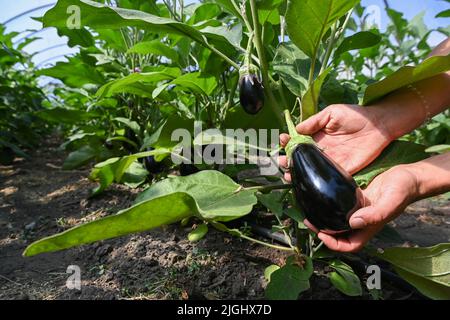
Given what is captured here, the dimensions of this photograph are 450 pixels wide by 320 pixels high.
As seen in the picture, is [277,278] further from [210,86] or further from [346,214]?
[210,86]

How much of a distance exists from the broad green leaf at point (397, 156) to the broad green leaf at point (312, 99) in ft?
0.52

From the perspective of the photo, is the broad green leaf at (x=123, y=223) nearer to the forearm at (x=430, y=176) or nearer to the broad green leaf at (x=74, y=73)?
the forearm at (x=430, y=176)

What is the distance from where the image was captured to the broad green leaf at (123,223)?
49 cm

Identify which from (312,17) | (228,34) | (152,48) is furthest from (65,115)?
(312,17)

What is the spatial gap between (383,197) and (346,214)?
10 centimetres

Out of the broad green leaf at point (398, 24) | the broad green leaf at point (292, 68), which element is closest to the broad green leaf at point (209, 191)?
the broad green leaf at point (292, 68)

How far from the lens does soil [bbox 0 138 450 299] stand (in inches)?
34.7

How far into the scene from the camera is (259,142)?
3.29 ft

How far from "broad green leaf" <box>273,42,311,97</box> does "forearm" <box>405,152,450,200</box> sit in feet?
0.84

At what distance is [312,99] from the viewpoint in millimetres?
754

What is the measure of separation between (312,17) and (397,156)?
338 millimetres

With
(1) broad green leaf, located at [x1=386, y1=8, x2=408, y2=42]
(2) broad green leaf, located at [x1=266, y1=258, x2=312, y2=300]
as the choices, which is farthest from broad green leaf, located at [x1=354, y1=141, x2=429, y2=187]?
(1) broad green leaf, located at [x1=386, y1=8, x2=408, y2=42]

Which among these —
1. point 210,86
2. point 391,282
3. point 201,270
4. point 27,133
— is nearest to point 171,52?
point 210,86

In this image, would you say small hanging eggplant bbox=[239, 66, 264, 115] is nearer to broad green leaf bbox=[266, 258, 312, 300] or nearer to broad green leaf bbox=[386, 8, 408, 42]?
broad green leaf bbox=[266, 258, 312, 300]
